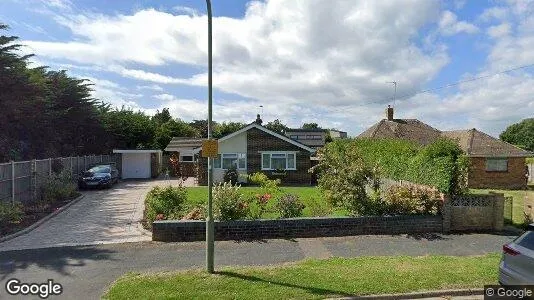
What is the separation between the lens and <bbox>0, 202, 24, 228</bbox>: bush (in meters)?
11.7

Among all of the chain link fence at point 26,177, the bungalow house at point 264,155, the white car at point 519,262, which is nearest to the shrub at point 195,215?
the chain link fence at point 26,177

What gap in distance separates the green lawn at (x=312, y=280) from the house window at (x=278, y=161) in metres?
19.4

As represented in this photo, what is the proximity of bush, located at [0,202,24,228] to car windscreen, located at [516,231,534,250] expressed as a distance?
532 inches

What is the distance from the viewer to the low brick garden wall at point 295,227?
10.3 metres

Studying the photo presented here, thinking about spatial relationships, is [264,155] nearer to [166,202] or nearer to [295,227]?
[166,202]

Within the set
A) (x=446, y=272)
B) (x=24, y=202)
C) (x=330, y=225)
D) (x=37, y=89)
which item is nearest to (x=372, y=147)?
(x=330, y=225)

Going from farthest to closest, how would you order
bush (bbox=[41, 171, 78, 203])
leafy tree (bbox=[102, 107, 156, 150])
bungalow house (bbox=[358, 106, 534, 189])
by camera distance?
leafy tree (bbox=[102, 107, 156, 150]) < bungalow house (bbox=[358, 106, 534, 189]) < bush (bbox=[41, 171, 78, 203])

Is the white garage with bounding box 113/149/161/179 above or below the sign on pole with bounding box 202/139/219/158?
below

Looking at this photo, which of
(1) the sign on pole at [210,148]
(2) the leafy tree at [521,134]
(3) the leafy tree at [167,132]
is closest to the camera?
(1) the sign on pole at [210,148]

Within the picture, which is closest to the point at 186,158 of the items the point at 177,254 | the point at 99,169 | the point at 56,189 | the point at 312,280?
the point at 99,169

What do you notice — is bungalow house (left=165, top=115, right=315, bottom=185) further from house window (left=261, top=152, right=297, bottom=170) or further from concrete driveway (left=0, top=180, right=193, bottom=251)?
concrete driveway (left=0, top=180, right=193, bottom=251)

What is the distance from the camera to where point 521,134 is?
3364 inches

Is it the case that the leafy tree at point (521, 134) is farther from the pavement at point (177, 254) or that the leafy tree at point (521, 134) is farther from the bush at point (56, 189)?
the bush at point (56, 189)

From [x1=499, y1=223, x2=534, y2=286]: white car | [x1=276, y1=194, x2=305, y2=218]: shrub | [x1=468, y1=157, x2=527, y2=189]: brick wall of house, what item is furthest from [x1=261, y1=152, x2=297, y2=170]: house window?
[x1=499, y1=223, x2=534, y2=286]: white car
